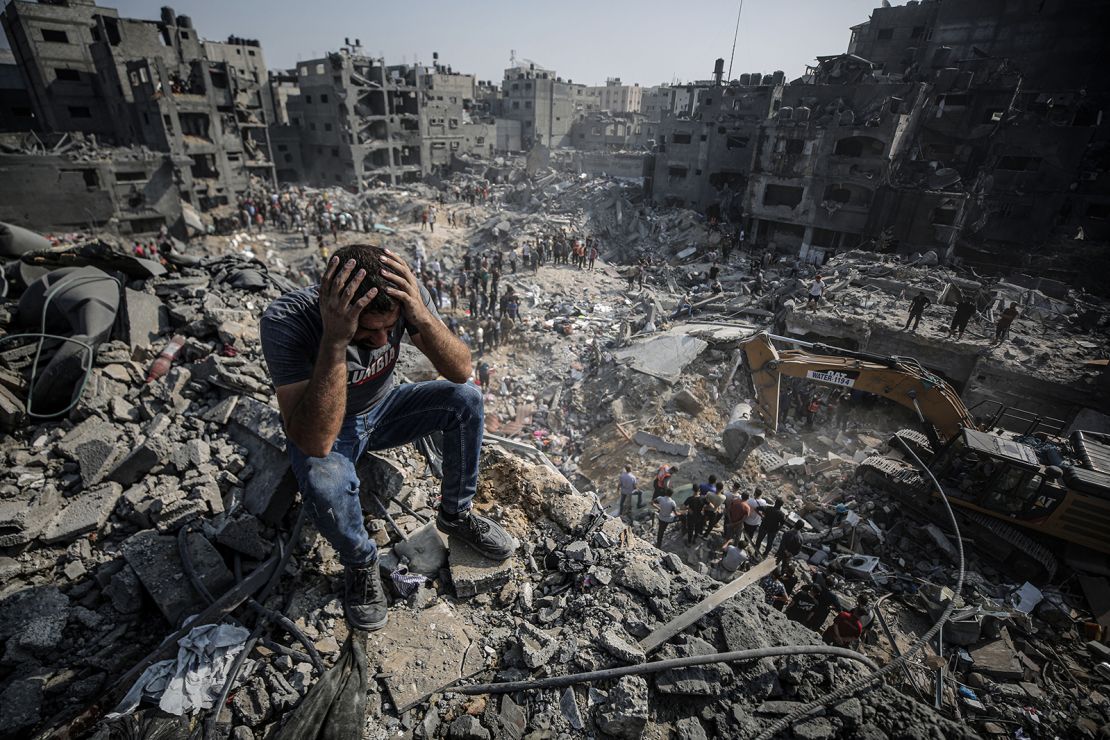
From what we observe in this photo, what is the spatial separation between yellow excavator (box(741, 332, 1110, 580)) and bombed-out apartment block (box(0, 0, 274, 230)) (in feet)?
100

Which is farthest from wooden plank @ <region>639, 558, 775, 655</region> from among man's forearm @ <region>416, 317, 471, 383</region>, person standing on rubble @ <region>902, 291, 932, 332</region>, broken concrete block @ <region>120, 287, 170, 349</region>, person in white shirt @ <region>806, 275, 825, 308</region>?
person in white shirt @ <region>806, 275, 825, 308</region>

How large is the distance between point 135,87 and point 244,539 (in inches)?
1348

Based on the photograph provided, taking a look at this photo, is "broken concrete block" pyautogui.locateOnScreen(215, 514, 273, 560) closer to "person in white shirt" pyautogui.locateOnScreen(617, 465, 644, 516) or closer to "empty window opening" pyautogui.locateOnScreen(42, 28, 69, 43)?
"person in white shirt" pyautogui.locateOnScreen(617, 465, 644, 516)

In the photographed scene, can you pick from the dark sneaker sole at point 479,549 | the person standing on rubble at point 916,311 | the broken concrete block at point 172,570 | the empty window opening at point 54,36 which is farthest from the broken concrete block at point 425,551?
the empty window opening at point 54,36

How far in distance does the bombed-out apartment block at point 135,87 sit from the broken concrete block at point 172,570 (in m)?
28.7

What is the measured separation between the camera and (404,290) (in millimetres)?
2479

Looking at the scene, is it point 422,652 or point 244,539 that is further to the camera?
point 244,539

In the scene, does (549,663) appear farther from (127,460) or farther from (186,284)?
(186,284)

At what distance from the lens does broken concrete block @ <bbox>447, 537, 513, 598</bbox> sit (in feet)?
Result: 9.88

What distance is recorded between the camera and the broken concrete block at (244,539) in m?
3.05

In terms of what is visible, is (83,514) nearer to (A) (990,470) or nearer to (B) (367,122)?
(A) (990,470)

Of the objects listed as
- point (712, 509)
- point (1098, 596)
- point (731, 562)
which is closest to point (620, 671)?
point (731, 562)

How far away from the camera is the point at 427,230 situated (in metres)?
28.5

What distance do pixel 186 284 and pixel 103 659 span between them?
5.20 meters
